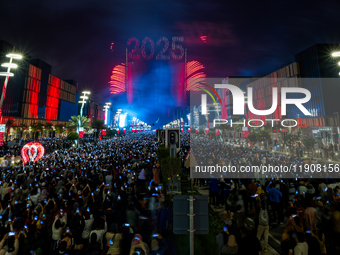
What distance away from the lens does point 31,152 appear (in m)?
20.0

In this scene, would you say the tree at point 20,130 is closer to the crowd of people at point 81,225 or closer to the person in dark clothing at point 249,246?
the crowd of people at point 81,225

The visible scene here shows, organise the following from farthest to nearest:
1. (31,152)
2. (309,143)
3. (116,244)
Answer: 1. (309,143)
2. (31,152)
3. (116,244)

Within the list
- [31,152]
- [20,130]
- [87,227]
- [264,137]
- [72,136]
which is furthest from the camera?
[20,130]

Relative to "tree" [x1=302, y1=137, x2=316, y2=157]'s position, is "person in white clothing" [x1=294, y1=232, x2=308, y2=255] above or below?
below

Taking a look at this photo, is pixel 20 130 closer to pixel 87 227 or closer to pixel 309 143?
pixel 87 227

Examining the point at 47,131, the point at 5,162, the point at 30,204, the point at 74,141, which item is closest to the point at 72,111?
the point at 47,131

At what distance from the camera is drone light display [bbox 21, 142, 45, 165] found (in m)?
19.5

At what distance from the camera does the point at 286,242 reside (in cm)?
456

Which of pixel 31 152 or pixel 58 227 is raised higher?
pixel 31 152

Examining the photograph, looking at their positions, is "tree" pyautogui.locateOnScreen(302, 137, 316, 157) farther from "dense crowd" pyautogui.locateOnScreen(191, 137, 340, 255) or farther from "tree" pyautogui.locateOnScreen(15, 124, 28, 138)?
"tree" pyautogui.locateOnScreen(15, 124, 28, 138)

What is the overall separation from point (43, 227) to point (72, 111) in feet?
358

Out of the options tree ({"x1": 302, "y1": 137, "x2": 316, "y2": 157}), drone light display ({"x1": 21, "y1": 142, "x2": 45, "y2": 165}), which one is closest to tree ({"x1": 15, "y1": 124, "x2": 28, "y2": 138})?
drone light display ({"x1": 21, "y1": 142, "x2": 45, "y2": 165})

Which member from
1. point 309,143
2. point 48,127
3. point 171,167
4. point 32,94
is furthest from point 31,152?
point 32,94

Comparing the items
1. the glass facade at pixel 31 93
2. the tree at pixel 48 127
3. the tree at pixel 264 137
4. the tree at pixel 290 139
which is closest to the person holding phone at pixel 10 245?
the tree at pixel 290 139
